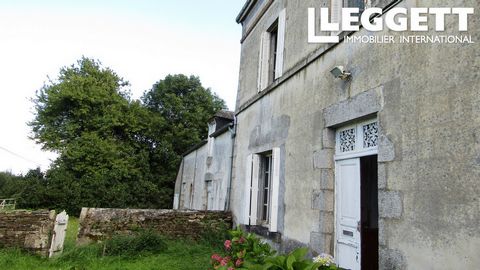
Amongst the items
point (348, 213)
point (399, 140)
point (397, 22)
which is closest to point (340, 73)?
point (397, 22)

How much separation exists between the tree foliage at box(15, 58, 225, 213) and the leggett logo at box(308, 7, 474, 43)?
16562mm

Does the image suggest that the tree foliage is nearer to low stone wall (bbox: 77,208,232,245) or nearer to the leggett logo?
low stone wall (bbox: 77,208,232,245)

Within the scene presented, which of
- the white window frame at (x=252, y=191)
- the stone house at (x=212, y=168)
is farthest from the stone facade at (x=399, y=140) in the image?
the stone house at (x=212, y=168)

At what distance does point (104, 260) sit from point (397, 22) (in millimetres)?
5773

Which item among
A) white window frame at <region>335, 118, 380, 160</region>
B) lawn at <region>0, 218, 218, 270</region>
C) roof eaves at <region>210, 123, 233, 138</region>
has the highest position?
roof eaves at <region>210, 123, 233, 138</region>

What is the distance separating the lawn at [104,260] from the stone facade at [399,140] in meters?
1.89

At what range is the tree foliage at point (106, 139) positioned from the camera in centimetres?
1775

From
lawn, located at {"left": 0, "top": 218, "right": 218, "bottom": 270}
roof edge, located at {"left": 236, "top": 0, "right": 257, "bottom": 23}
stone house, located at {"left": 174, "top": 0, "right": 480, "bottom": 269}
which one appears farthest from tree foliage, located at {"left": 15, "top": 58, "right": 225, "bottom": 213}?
stone house, located at {"left": 174, "top": 0, "right": 480, "bottom": 269}

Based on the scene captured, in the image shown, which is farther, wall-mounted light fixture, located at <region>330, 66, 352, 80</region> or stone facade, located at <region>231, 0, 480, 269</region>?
wall-mounted light fixture, located at <region>330, 66, 352, 80</region>

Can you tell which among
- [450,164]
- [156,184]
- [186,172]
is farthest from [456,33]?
[156,184]

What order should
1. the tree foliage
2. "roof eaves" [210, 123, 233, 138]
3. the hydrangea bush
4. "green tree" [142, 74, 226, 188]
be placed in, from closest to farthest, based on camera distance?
1. the hydrangea bush
2. "roof eaves" [210, 123, 233, 138]
3. the tree foliage
4. "green tree" [142, 74, 226, 188]

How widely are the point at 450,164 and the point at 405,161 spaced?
444 mm

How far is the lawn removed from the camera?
17.8ft

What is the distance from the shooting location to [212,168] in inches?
432
